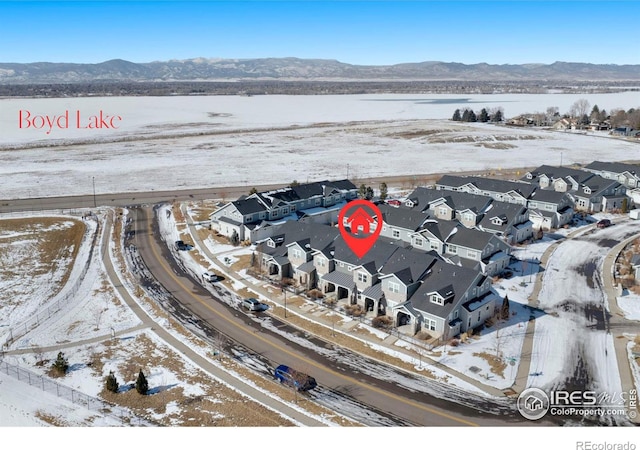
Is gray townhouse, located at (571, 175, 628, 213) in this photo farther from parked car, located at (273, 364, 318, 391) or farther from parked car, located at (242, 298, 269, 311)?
parked car, located at (273, 364, 318, 391)

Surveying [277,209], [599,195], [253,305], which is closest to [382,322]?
[253,305]

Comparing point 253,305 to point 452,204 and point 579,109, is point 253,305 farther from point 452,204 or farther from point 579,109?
point 579,109

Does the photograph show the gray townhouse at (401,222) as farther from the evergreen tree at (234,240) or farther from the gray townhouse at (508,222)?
the evergreen tree at (234,240)

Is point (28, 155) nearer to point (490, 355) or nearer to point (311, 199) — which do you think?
point (311, 199)

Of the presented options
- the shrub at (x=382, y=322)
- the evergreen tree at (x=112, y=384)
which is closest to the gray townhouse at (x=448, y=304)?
the shrub at (x=382, y=322)

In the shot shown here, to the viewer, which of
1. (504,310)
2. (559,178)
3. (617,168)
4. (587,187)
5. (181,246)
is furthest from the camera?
(617,168)

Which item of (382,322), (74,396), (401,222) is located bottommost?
(74,396)

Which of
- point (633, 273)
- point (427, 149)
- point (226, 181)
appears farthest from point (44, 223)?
point (427, 149)
